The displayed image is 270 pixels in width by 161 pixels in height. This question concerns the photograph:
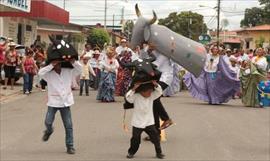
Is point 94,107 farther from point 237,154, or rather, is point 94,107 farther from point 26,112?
point 237,154

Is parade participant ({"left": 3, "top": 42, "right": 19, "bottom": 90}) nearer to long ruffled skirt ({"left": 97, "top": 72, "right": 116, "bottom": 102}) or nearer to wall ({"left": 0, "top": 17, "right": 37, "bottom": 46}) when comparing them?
long ruffled skirt ({"left": 97, "top": 72, "right": 116, "bottom": 102})

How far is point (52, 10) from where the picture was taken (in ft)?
109

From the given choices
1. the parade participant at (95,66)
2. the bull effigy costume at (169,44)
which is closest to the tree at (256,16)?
the parade participant at (95,66)

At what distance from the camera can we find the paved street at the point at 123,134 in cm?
873

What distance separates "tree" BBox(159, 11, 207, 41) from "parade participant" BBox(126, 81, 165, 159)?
88.7 metres

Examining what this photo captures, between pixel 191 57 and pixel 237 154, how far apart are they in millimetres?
2241

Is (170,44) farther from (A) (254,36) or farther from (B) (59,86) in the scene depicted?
(A) (254,36)

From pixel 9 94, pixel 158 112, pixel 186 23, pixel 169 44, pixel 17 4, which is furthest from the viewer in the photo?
pixel 186 23

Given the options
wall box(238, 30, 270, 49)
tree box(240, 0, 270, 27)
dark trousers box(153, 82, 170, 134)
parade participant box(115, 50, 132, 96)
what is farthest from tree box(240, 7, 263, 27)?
dark trousers box(153, 82, 170, 134)

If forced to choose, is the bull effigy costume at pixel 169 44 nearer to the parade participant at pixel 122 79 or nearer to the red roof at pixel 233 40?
the parade participant at pixel 122 79

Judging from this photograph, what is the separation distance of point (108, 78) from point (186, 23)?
274 ft

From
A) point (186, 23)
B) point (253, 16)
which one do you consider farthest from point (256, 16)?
point (186, 23)

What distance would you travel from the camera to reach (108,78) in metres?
17.5

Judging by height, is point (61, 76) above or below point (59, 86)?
above
